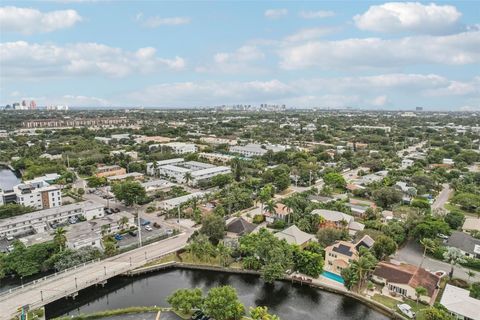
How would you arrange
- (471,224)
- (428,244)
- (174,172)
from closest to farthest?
(428,244)
(471,224)
(174,172)

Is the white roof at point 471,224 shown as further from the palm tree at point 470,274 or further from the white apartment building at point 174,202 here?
the white apartment building at point 174,202

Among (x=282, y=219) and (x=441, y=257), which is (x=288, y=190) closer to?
(x=282, y=219)

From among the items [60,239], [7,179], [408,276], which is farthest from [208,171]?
[7,179]

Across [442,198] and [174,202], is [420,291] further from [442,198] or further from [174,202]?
[442,198]

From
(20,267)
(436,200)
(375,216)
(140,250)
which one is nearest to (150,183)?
(140,250)

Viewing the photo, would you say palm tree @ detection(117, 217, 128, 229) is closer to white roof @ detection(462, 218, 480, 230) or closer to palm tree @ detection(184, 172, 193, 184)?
palm tree @ detection(184, 172, 193, 184)

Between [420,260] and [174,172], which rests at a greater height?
[174,172]
